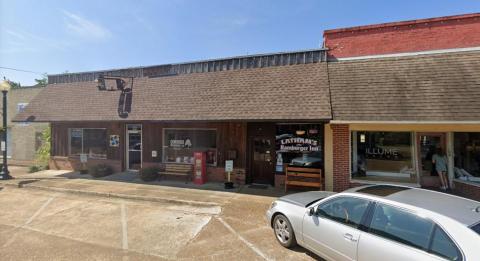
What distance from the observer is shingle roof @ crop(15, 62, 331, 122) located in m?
10.2

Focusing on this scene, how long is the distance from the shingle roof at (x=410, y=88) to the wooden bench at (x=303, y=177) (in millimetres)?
2222

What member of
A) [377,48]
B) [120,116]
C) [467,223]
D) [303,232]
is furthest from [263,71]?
[467,223]

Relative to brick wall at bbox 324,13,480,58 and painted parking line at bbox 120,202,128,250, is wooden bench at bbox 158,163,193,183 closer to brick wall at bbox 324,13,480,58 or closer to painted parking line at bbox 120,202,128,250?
painted parking line at bbox 120,202,128,250

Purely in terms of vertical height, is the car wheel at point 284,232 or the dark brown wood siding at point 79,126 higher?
the dark brown wood siding at point 79,126

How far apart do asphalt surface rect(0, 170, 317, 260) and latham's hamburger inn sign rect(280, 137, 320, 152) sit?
96.5 inches

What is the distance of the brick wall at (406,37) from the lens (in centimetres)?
1018

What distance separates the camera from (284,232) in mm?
6098

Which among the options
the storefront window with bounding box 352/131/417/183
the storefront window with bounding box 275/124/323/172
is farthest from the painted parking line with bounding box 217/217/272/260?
the storefront window with bounding box 352/131/417/183

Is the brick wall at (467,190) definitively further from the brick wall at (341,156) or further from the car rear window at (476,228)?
the car rear window at (476,228)

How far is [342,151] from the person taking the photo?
10133 millimetres

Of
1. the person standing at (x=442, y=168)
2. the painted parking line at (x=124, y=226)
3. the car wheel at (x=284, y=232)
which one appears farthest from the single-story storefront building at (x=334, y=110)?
the car wheel at (x=284, y=232)

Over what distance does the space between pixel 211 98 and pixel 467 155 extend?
946 centimetres

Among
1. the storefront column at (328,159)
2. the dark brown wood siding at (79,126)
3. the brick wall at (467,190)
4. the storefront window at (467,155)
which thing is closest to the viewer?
the brick wall at (467,190)

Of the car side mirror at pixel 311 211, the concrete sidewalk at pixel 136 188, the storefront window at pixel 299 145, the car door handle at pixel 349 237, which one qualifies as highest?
the storefront window at pixel 299 145
